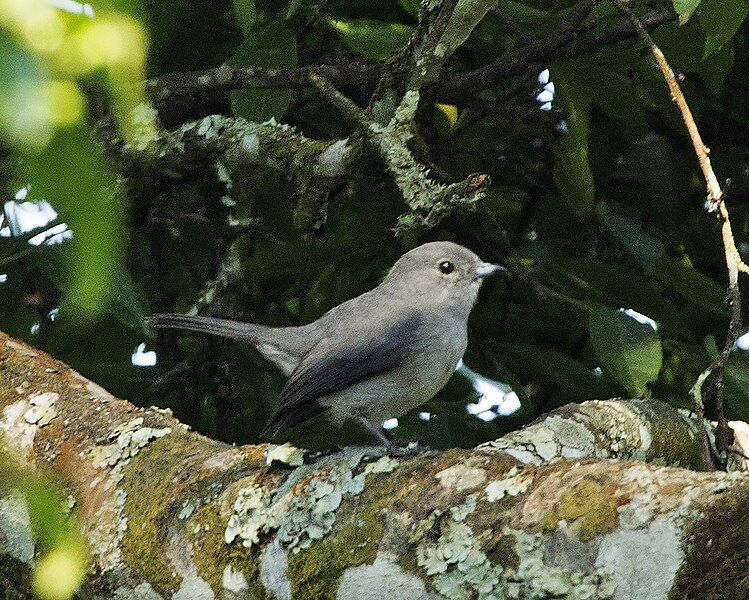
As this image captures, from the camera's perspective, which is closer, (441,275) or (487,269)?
(487,269)

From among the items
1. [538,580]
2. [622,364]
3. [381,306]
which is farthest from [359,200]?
[538,580]

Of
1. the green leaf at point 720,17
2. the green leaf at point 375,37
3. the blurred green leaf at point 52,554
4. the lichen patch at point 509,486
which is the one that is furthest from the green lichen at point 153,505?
the green leaf at point 720,17

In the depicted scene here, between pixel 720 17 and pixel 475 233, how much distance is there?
179cm

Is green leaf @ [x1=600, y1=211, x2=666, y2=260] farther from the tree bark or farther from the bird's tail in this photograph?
the bird's tail

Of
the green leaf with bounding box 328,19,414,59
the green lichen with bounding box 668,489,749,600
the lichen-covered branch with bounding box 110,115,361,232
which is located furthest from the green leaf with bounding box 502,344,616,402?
the green lichen with bounding box 668,489,749,600

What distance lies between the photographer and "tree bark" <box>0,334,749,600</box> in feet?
5.83

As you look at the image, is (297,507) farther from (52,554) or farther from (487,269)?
(487,269)

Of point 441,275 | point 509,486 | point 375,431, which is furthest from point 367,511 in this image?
point 441,275

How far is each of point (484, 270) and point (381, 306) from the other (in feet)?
1.40

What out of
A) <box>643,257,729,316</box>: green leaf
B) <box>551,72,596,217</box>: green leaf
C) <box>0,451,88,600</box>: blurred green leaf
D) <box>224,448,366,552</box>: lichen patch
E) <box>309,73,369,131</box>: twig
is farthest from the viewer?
<box>551,72,596,217</box>: green leaf

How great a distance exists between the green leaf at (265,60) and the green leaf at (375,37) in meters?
0.18

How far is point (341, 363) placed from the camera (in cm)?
377

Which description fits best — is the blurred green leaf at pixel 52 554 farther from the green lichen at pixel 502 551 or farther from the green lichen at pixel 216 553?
the green lichen at pixel 502 551

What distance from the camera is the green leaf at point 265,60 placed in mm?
3385
